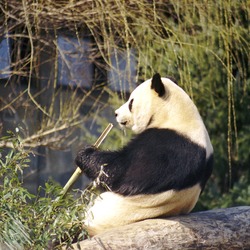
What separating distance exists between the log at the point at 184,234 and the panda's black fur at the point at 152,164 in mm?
181

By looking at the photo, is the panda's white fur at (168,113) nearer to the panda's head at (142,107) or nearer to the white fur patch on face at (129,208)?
the panda's head at (142,107)

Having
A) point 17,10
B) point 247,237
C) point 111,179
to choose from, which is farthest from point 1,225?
point 17,10

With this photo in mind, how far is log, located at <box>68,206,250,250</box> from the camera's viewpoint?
3502 millimetres

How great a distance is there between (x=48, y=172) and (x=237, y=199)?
1.80 meters

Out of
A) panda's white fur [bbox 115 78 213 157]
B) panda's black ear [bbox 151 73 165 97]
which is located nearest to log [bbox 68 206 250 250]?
panda's white fur [bbox 115 78 213 157]

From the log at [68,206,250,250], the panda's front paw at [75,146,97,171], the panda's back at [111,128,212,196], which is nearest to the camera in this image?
the log at [68,206,250,250]

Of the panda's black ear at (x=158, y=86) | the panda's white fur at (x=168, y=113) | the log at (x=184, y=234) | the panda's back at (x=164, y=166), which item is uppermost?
the panda's black ear at (x=158, y=86)

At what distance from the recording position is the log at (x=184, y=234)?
3502 millimetres

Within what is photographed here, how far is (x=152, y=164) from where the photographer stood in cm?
369

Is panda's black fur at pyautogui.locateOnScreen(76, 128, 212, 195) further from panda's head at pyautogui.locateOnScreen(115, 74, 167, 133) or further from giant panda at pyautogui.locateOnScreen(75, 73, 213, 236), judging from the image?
panda's head at pyautogui.locateOnScreen(115, 74, 167, 133)

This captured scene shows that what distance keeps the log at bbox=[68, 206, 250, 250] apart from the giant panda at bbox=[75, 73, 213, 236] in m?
0.10

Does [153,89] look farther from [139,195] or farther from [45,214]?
[45,214]

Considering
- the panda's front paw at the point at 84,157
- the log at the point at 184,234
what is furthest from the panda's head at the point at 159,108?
the log at the point at 184,234

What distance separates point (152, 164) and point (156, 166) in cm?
2
